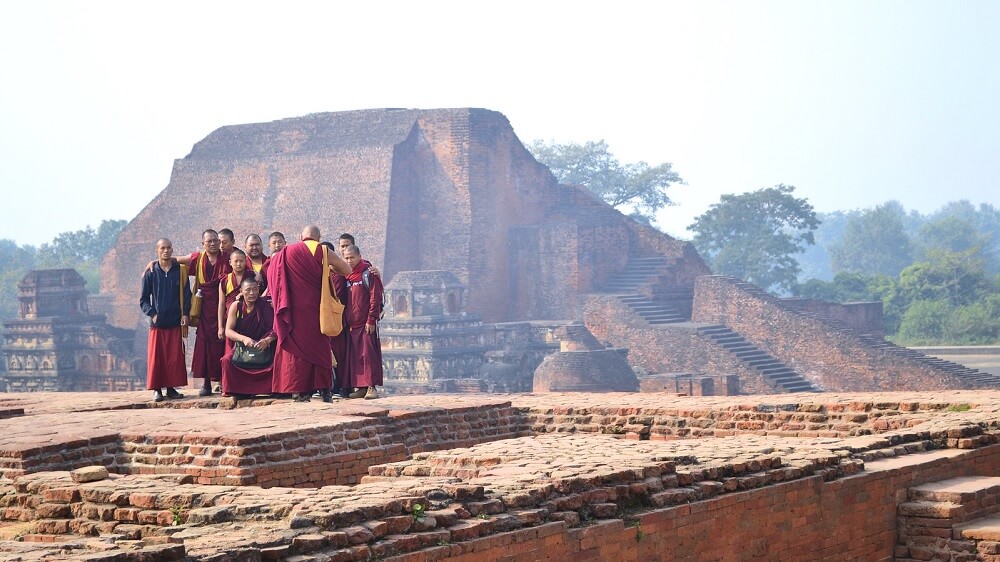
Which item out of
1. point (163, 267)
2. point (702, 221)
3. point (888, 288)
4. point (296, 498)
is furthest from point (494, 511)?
point (702, 221)

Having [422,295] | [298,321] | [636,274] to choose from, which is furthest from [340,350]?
[636,274]

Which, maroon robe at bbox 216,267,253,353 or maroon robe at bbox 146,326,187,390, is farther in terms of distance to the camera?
maroon robe at bbox 146,326,187,390

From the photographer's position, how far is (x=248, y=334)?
29.0 feet

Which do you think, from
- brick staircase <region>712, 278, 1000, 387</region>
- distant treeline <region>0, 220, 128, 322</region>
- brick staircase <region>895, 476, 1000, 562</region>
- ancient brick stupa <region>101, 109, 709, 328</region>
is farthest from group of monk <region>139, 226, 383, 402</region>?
distant treeline <region>0, 220, 128, 322</region>

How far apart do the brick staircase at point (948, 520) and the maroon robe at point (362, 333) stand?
379 centimetres

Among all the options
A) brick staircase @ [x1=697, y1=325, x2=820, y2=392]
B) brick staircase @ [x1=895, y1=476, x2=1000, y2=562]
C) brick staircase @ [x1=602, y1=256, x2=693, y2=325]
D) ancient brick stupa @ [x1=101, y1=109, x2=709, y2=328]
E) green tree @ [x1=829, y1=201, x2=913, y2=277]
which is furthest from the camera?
green tree @ [x1=829, y1=201, x2=913, y2=277]

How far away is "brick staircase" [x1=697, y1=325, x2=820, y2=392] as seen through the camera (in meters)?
24.6

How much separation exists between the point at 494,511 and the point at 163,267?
15.5ft

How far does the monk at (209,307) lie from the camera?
9.27 m

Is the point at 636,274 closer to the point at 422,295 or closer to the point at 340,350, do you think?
the point at 422,295

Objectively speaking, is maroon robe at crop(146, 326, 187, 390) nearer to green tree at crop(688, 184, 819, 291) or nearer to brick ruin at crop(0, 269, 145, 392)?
brick ruin at crop(0, 269, 145, 392)

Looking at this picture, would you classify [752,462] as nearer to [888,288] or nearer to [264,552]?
[264,552]

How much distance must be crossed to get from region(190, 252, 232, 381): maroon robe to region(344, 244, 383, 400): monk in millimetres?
786

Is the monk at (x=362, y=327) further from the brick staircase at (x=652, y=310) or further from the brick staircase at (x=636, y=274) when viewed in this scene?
the brick staircase at (x=636, y=274)
